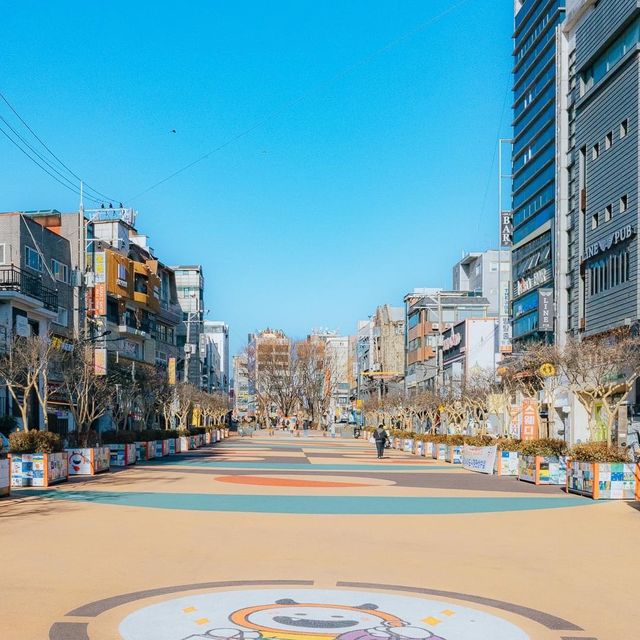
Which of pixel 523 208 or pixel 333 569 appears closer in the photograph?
pixel 333 569

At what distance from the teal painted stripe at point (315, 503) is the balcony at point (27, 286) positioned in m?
25.0

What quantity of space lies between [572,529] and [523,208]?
5513 cm

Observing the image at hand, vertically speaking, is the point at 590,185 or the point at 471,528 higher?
the point at 590,185

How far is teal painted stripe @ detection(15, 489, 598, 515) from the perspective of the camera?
71.8ft

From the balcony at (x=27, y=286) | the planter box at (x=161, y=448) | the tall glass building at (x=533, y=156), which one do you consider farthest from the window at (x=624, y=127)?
the balcony at (x=27, y=286)

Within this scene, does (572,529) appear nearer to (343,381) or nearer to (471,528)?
(471,528)

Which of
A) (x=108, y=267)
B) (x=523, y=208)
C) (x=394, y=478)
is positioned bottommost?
(x=394, y=478)

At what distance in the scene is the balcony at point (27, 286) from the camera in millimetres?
48725

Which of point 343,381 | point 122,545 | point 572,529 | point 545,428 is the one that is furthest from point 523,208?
point 343,381

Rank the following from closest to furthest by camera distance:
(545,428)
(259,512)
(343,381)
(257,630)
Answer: (257,630) → (259,512) → (545,428) → (343,381)

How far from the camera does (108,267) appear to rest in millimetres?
72000

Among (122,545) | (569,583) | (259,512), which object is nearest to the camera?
(569,583)

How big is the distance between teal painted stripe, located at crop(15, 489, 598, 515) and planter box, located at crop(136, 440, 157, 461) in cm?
1813

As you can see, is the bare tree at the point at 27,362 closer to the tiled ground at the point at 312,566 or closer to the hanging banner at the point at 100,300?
the tiled ground at the point at 312,566
